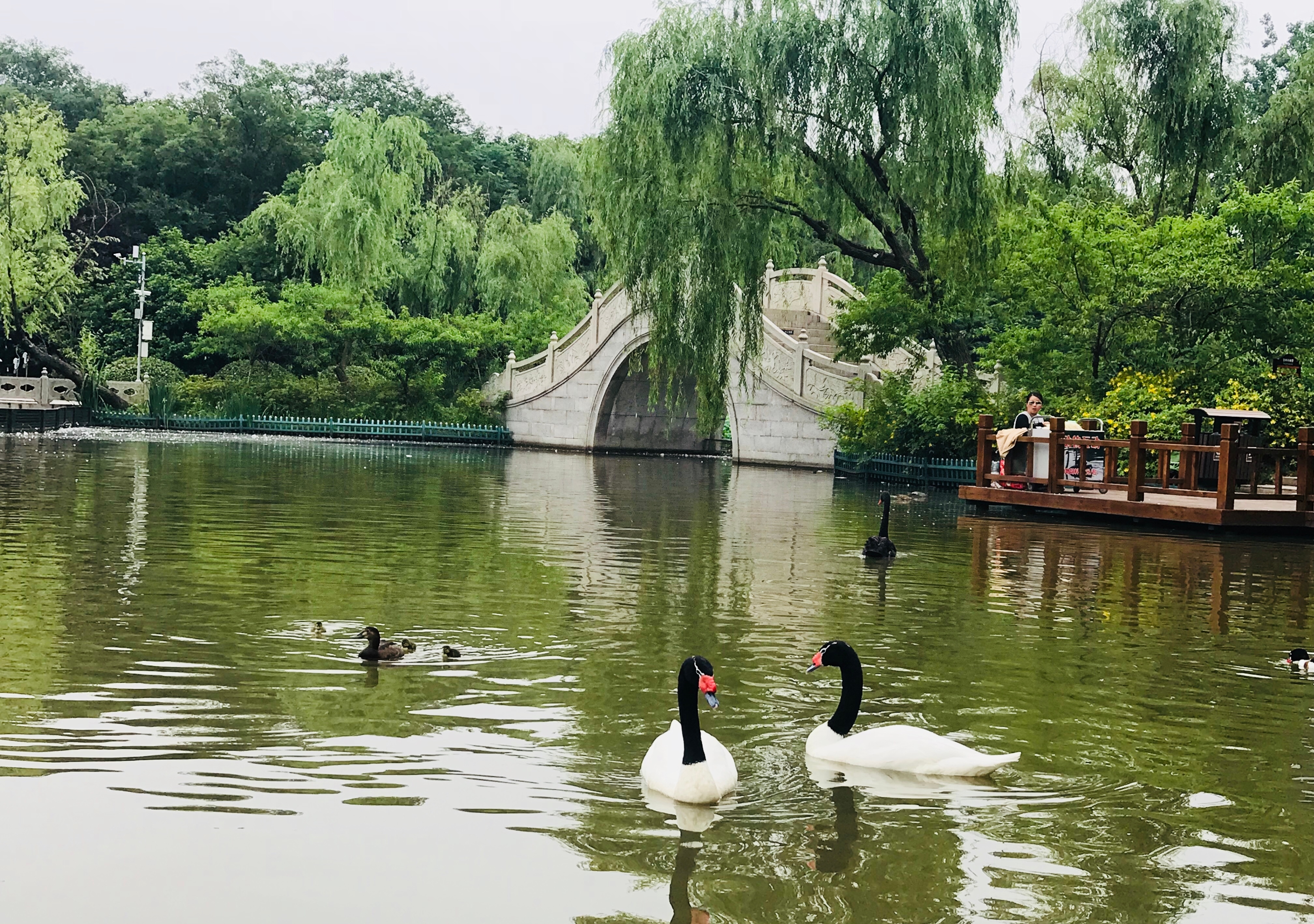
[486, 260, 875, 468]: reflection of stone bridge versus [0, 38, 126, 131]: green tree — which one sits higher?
[0, 38, 126, 131]: green tree

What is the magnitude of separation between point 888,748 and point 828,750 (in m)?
0.28

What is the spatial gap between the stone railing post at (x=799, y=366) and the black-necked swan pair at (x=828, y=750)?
26835 mm

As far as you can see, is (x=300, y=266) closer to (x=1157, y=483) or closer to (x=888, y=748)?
(x=1157, y=483)

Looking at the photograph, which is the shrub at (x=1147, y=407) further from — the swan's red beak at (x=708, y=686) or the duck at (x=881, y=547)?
the swan's red beak at (x=708, y=686)

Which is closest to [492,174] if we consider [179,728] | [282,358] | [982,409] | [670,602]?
[282,358]

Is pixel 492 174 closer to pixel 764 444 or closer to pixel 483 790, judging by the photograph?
pixel 764 444

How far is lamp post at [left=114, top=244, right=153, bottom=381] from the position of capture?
4522 centimetres

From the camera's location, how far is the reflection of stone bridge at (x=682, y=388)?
33875 mm

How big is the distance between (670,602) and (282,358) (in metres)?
37.0

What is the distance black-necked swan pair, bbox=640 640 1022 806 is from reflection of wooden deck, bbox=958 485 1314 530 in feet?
40.9

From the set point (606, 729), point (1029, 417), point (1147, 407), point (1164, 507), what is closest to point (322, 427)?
point (1029, 417)

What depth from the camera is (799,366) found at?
33.9 meters

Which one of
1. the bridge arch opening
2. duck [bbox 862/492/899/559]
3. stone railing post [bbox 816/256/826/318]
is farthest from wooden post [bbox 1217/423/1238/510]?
the bridge arch opening

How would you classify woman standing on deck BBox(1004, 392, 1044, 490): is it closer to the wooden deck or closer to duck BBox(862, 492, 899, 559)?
the wooden deck
